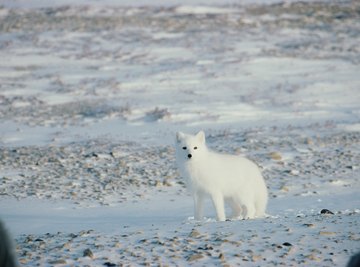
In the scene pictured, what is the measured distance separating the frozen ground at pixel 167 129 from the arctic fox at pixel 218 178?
0.50 meters

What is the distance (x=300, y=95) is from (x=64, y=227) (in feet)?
42.3

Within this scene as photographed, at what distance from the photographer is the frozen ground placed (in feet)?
21.0

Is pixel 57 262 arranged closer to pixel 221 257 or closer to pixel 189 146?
pixel 221 257

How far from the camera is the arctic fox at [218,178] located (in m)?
8.18

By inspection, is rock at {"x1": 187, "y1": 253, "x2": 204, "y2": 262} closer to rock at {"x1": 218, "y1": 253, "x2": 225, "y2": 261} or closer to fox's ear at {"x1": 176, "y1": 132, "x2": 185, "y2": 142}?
rock at {"x1": 218, "y1": 253, "x2": 225, "y2": 261}

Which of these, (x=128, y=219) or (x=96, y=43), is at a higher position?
(x=96, y=43)

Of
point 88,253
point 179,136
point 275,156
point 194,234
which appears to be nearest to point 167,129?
point 275,156

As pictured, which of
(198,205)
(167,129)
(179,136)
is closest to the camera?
(198,205)

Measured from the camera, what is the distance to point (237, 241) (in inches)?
246

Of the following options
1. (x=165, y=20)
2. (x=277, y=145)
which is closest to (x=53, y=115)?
(x=277, y=145)

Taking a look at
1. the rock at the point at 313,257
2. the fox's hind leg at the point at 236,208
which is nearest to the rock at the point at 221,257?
the rock at the point at 313,257

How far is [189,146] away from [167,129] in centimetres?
761

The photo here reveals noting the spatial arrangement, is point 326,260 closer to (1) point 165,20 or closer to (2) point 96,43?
(2) point 96,43

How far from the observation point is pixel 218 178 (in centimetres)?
816
